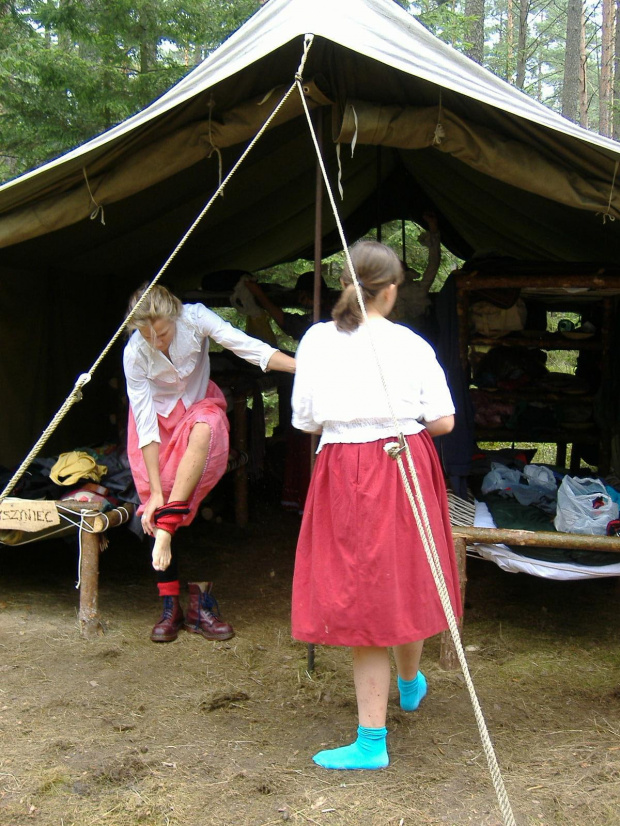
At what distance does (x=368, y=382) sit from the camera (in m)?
2.28

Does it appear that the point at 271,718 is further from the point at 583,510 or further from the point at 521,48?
the point at 521,48

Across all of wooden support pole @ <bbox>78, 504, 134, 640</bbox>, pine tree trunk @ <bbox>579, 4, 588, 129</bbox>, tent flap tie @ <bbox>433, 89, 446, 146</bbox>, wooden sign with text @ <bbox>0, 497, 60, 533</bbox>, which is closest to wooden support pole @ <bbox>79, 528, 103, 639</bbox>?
wooden support pole @ <bbox>78, 504, 134, 640</bbox>

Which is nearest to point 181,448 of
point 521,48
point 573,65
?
point 573,65

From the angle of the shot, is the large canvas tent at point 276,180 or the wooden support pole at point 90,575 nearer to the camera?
the large canvas tent at point 276,180

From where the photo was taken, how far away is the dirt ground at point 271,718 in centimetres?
220

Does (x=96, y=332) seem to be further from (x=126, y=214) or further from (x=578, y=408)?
(x=578, y=408)

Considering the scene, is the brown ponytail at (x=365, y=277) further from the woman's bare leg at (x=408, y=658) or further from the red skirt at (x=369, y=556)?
the woman's bare leg at (x=408, y=658)

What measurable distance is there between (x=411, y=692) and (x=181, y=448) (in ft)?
4.85

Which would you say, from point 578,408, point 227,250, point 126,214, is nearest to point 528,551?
point 578,408

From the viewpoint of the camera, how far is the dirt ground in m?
2.20

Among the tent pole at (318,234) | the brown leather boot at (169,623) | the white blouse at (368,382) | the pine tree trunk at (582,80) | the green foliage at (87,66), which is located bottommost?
the brown leather boot at (169,623)

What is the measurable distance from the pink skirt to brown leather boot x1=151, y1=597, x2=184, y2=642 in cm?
43

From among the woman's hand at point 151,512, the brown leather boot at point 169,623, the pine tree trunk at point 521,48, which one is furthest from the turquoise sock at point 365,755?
the pine tree trunk at point 521,48

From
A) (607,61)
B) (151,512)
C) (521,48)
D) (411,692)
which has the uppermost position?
(521,48)
